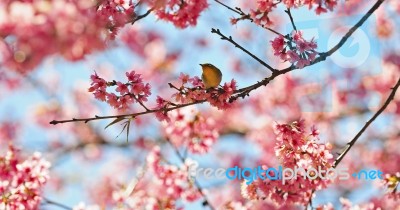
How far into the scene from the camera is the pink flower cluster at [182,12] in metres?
4.48

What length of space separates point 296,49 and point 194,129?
230cm

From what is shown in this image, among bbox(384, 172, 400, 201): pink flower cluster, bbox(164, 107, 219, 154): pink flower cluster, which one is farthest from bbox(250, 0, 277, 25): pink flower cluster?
bbox(164, 107, 219, 154): pink flower cluster

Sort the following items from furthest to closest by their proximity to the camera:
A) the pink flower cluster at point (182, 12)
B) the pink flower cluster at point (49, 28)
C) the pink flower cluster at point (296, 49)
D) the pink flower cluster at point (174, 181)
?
the pink flower cluster at point (174, 181)
the pink flower cluster at point (182, 12)
the pink flower cluster at point (296, 49)
the pink flower cluster at point (49, 28)

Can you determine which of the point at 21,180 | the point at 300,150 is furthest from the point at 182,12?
the point at 21,180

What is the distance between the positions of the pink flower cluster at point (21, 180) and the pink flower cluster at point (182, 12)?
62.1 inches

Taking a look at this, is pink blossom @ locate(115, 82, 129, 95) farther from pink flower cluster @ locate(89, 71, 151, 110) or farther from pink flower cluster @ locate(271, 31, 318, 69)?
pink flower cluster @ locate(271, 31, 318, 69)

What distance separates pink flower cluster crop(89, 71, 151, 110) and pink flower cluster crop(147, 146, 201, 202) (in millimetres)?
1927

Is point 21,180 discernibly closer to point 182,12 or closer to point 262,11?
point 182,12

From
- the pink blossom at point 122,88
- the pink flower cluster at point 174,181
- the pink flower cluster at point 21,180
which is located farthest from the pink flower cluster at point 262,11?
the pink flower cluster at point 21,180

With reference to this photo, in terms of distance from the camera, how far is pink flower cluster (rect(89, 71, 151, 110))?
3857 millimetres

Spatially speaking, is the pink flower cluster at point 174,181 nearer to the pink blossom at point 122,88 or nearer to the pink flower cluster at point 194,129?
the pink flower cluster at point 194,129

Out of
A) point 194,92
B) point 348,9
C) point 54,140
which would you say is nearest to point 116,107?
point 194,92

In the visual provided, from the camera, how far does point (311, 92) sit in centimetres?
1019

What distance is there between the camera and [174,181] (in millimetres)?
5797
